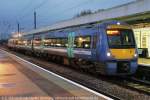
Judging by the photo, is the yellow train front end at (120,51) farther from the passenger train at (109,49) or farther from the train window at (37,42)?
the train window at (37,42)

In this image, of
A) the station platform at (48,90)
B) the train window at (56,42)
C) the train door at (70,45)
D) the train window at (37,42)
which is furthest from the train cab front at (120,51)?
the train window at (37,42)

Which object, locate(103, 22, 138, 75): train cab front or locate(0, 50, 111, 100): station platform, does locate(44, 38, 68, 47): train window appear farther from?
locate(0, 50, 111, 100): station platform

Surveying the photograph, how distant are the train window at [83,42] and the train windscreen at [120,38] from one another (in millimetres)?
2044

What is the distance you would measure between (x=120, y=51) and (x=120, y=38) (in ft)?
2.51

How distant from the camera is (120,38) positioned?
20.2m

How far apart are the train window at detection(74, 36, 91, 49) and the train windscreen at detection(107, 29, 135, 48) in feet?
6.70

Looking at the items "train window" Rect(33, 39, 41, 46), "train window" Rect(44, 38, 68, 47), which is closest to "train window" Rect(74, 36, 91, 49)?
"train window" Rect(44, 38, 68, 47)

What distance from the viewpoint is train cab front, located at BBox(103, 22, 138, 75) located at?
1955 centimetres

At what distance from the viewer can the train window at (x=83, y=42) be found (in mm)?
22141

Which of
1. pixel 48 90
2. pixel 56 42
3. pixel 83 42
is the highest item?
pixel 83 42

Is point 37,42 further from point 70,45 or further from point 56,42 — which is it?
point 70,45

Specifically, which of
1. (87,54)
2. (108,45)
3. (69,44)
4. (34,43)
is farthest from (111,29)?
(34,43)

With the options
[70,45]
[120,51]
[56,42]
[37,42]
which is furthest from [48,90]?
[37,42]

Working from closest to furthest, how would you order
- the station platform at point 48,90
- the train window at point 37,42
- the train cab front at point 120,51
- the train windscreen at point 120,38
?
the station platform at point 48,90 → the train cab front at point 120,51 → the train windscreen at point 120,38 → the train window at point 37,42
